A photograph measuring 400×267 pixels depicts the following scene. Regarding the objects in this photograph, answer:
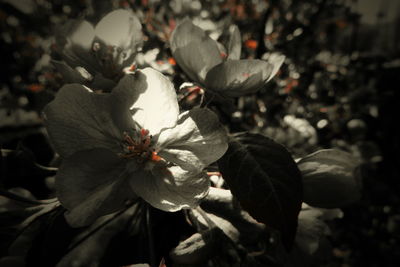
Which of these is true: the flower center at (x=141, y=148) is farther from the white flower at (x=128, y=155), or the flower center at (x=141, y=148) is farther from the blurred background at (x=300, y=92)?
the blurred background at (x=300, y=92)

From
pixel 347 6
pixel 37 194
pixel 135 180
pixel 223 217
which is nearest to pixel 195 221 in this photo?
pixel 223 217

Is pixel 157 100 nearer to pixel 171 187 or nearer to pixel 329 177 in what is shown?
pixel 171 187

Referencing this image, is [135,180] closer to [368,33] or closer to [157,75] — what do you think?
[157,75]

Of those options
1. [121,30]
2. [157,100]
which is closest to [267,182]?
[157,100]

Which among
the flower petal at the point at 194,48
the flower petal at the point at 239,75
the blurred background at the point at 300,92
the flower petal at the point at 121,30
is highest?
the flower petal at the point at 121,30

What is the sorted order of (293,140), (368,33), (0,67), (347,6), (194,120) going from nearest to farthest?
1. (194,120)
2. (293,140)
3. (0,67)
4. (347,6)
5. (368,33)

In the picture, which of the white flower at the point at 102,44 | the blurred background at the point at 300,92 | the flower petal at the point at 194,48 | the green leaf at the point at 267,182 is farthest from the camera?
the blurred background at the point at 300,92

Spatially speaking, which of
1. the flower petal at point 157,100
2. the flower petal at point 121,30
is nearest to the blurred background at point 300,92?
the flower petal at point 121,30
